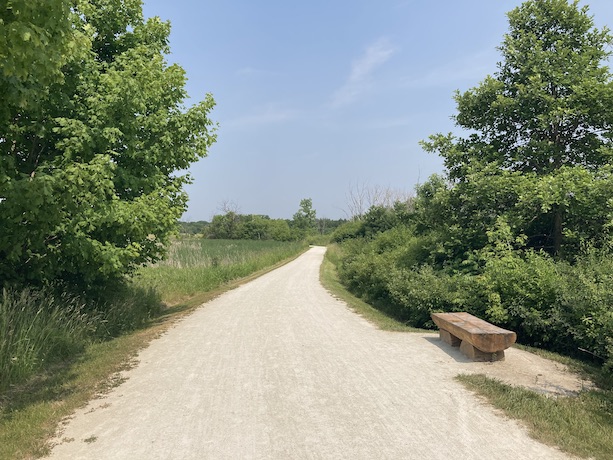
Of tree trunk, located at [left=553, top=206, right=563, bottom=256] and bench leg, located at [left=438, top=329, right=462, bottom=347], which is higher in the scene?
tree trunk, located at [left=553, top=206, right=563, bottom=256]

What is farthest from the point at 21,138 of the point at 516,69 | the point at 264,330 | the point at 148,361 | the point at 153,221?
the point at 516,69

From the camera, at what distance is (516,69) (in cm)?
1229

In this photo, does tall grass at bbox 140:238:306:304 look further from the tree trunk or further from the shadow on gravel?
the tree trunk

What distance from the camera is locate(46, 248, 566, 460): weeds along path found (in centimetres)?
379

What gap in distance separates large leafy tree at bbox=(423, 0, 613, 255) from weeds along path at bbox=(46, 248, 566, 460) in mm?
4876

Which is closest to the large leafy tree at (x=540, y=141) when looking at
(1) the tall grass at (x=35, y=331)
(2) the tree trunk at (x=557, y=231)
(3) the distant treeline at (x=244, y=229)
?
(2) the tree trunk at (x=557, y=231)

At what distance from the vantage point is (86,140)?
24.6ft

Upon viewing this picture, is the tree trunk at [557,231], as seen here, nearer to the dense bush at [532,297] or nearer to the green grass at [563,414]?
the dense bush at [532,297]

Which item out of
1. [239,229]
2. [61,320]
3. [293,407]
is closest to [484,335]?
[293,407]

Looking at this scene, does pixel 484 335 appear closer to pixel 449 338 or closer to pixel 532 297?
pixel 449 338

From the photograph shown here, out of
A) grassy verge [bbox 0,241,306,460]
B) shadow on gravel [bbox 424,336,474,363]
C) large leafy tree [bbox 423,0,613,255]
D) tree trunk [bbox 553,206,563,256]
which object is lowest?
grassy verge [bbox 0,241,306,460]

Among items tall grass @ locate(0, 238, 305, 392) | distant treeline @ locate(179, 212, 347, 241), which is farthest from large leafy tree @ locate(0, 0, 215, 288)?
distant treeline @ locate(179, 212, 347, 241)

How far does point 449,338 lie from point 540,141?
678 cm

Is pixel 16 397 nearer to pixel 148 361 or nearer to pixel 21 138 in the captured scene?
pixel 148 361
